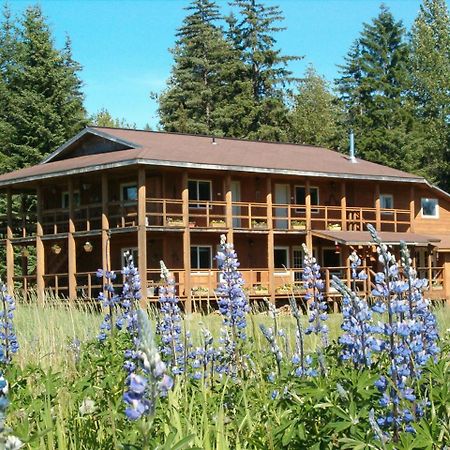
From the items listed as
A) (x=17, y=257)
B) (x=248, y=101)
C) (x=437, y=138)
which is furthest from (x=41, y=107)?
(x=437, y=138)

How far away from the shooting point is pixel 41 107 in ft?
150

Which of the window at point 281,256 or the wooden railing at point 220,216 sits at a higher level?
the wooden railing at point 220,216

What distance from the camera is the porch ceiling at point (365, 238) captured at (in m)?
32.4

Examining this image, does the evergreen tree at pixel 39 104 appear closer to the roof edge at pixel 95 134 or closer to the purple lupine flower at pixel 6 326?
the roof edge at pixel 95 134

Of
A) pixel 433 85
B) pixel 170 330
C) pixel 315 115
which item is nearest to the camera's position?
pixel 170 330

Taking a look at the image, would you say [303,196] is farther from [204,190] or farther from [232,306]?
[232,306]

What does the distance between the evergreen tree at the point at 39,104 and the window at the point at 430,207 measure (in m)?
19.4

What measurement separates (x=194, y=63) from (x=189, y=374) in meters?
55.2

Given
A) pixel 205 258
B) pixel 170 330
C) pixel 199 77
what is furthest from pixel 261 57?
pixel 170 330

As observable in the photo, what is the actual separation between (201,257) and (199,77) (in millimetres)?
30079

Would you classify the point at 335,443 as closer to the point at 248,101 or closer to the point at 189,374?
the point at 189,374

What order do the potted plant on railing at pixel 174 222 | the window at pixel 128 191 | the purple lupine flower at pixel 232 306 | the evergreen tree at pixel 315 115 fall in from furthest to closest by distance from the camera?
the evergreen tree at pixel 315 115 < the window at pixel 128 191 < the potted plant on railing at pixel 174 222 < the purple lupine flower at pixel 232 306

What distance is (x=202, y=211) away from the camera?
33.3 meters

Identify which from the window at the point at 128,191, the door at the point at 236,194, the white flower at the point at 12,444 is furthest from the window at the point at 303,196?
the white flower at the point at 12,444
